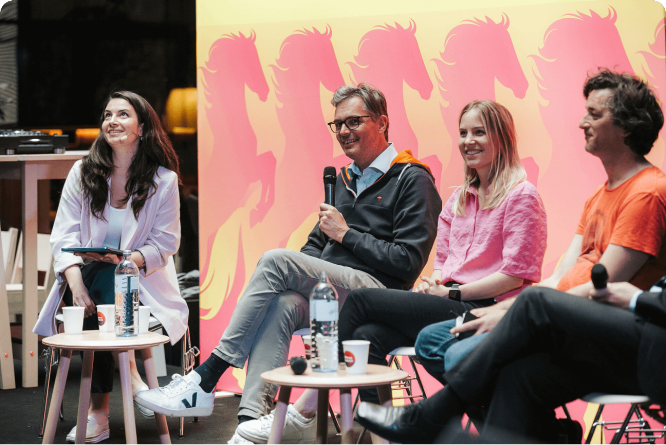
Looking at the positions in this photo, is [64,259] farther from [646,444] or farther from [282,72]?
[646,444]

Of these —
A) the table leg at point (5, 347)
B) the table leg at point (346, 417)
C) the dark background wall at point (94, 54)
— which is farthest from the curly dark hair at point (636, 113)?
the table leg at point (5, 347)

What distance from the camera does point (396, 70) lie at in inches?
134

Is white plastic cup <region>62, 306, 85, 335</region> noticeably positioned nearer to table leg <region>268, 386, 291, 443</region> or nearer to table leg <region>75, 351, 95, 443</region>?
table leg <region>75, 351, 95, 443</region>

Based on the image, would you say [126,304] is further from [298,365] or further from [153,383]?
[298,365]

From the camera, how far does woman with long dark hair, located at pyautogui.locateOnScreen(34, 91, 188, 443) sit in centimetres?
300

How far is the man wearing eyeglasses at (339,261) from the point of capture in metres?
2.41

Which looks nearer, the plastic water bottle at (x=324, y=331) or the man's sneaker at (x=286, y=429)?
the plastic water bottle at (x=324, y=331)

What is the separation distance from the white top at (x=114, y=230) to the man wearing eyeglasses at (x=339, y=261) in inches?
34.9

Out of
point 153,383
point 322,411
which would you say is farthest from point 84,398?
point 322,411

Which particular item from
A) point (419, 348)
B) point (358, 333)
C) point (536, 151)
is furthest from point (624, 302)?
point (536, 151)

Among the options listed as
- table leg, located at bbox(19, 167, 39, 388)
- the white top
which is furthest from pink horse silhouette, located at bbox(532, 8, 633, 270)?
table leg, located at bbox(19, 167, 39, 388)

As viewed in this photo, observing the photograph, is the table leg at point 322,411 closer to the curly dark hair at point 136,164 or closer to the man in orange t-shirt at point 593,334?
the man in orange t-shirt at point 593,334

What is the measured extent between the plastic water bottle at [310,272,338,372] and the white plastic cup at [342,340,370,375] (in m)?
0.04

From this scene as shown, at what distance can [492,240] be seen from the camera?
2457 mm
